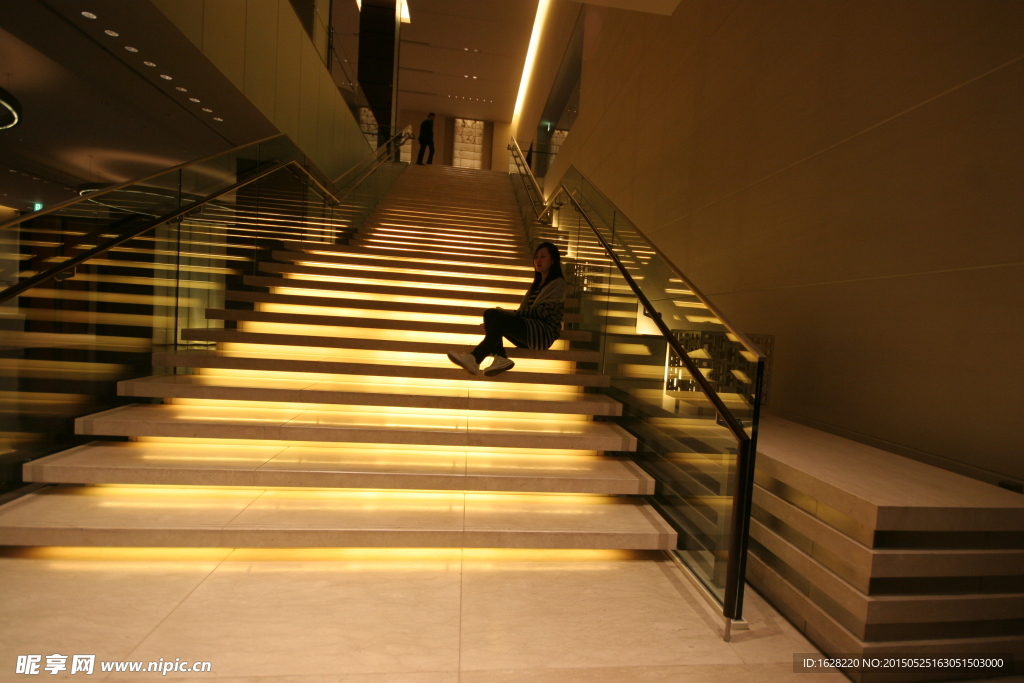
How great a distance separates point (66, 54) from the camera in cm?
422

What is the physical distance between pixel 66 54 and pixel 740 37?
5.45 metres

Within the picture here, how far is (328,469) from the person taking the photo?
2.93 metres

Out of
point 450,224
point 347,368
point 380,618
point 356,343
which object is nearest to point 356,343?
point 356,343

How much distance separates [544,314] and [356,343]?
1.50 metres

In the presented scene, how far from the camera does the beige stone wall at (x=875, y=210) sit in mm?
2316

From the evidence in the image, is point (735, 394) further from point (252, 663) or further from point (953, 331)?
point (252, 663)

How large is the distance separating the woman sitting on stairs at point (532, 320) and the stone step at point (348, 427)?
0.45 meters

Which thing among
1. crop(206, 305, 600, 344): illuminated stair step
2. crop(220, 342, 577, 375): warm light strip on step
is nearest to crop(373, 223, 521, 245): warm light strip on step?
crop(206, 305, 600, 344): illuminated stair step

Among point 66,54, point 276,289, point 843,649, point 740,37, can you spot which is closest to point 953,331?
point 843,649

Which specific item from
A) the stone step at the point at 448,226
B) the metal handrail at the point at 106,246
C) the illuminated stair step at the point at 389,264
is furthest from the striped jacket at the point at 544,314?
the stone step at the point at 448,226

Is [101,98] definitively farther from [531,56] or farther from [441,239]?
[531,56]

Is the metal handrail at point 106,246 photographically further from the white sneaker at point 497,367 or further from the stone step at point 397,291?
the white sneaker at point 497,367

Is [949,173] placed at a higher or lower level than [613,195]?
lower

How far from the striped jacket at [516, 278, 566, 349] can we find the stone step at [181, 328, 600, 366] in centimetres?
26
